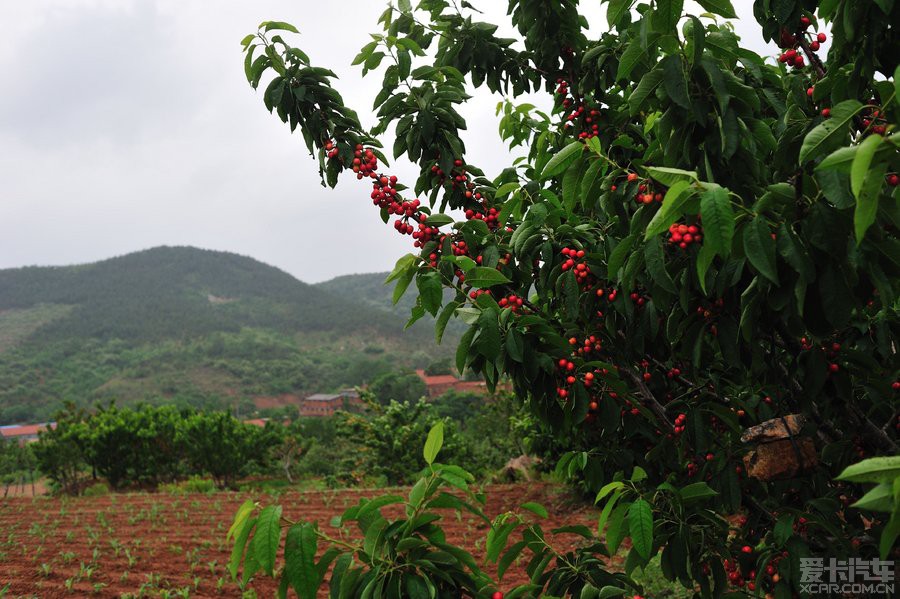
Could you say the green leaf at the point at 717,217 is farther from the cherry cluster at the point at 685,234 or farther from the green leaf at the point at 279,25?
the green leaf at the point at 279,25

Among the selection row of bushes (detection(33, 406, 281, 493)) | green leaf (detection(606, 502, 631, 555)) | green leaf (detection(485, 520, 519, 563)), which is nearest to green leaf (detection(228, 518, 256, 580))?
green leaf (detection(485, 520, 519, 563))

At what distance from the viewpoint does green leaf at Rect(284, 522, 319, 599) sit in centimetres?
140

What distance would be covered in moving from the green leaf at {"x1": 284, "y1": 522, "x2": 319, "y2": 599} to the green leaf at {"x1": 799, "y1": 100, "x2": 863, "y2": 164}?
1.40m

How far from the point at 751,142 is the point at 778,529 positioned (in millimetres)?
1233

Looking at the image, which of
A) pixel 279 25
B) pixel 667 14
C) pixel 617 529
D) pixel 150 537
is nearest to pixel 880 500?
pixel 617 529

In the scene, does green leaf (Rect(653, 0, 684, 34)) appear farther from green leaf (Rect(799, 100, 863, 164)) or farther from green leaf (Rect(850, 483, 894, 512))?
green leaf (Rect(850, 483, 894, 512))

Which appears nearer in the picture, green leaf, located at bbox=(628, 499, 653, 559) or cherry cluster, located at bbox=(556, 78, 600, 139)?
green leaf, located at bbox=(628, 499, 653, 559)

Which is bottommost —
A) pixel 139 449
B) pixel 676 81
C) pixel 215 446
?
pixel 215 446

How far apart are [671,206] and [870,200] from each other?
1.13 ft

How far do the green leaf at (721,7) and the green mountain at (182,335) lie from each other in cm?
6847

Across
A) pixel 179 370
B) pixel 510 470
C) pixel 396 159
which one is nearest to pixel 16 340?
pixel 179 370

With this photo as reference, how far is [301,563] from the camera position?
1.42 m

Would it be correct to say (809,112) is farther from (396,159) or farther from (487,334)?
(396,159)

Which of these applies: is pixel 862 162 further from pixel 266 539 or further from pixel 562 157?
pixel 266 539
